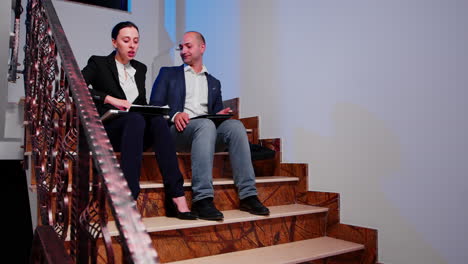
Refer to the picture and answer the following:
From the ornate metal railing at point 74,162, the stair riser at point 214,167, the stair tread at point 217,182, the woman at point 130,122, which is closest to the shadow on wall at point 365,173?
the stair tread at point 217,182

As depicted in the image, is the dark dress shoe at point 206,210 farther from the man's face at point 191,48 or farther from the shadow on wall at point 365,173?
the man's face at point 191,48

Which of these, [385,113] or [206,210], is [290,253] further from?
[385,113]

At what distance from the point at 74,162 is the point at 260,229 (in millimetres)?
1018

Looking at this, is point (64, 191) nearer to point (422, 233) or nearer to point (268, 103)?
point (422, 233)

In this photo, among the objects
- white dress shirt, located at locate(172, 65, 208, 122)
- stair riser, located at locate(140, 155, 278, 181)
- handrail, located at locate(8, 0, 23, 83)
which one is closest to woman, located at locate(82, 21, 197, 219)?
stair riser, located at locate(140, 155, 278, 181)

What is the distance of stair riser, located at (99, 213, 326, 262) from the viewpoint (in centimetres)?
158

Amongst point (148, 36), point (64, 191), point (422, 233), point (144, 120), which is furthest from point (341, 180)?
point (148, 36)

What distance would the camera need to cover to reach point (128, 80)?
2.02 meters

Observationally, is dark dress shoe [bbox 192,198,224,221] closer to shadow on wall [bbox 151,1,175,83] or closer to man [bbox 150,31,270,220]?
man [bbox 150,31,270,220]

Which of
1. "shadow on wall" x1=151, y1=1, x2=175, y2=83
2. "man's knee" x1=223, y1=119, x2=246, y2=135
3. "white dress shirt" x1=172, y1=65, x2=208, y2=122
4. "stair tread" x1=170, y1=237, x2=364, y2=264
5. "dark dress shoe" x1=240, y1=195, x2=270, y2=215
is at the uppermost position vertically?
"shadow on wall" x1=151, y1=1, x2=175, y2=83

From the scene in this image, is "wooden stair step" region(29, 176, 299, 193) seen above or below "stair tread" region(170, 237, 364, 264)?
above

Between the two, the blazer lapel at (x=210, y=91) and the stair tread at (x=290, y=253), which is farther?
the blazer lapel at (x=210, y=91)

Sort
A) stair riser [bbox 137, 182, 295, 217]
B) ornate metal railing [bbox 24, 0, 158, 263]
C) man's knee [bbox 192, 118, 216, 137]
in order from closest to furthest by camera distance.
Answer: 1. ornate metal railing [bbox 24, 0, 158, 263]
2. stair riser [bbox 137, 182, 295, 217]
3. man's knee [bbox 192, 118, 216, 137]

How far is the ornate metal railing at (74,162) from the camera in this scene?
702mm
